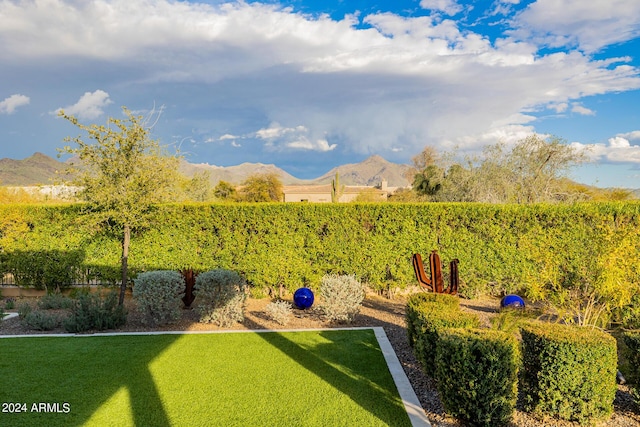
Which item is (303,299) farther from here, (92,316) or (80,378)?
(80,378)

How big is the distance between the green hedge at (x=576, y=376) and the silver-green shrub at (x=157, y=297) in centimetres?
716

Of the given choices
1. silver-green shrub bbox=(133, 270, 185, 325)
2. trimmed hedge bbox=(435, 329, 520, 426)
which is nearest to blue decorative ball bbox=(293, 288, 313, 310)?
silver-green shrub bbox=(133, 270, 185, 325)

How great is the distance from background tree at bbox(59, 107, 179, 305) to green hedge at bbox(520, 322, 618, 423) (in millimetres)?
8876

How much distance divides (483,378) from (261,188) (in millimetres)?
54001

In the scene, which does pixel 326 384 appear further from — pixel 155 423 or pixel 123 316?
pixel 123 316

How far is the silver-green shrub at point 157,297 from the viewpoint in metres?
8.55

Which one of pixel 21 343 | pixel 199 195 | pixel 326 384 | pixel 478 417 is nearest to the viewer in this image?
pixel 478 417

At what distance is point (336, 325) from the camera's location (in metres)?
8.76

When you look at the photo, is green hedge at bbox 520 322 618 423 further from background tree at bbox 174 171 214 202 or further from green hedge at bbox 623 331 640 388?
background tree at bbox 174 171 214 202

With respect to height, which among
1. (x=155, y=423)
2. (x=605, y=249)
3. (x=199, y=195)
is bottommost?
(x=155, y=423)

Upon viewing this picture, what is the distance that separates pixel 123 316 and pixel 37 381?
10.0ft

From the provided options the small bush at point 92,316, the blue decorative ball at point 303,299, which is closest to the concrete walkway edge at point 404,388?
the blue decorative ball at point 303,299

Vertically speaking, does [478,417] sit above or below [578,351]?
below

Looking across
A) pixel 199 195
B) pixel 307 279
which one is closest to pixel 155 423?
pixel 307 279
